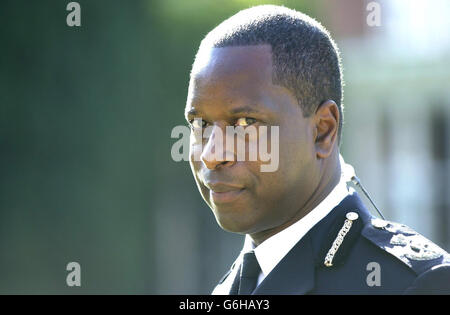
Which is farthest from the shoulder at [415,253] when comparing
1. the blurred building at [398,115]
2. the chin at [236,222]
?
the blurred building at [398,115]

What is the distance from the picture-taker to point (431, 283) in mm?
2475

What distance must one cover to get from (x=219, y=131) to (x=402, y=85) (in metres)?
9.69

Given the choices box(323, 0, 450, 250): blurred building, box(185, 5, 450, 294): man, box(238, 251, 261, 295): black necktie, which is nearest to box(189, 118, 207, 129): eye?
box(185, 5, 450, 294): man

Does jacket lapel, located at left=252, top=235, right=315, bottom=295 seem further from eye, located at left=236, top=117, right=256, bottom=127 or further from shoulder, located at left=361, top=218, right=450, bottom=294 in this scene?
eye, located at left=236, top=117, right=256, bottom=127

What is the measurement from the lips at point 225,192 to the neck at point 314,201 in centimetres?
23

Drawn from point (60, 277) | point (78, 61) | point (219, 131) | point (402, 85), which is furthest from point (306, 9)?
point (219, 131)

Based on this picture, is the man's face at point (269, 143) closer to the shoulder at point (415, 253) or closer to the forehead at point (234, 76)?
the forehead at point (234, 76)

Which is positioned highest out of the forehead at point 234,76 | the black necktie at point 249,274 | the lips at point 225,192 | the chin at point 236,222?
the forehead at point 234,76

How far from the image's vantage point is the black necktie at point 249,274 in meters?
2.85

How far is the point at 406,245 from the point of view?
2691 mm

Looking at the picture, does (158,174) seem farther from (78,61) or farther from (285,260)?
(285,260)

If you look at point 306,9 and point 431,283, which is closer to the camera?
point 431,283

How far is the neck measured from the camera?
9.28 feet
